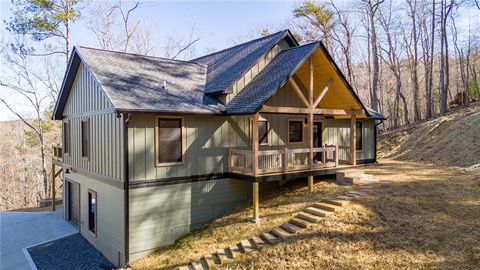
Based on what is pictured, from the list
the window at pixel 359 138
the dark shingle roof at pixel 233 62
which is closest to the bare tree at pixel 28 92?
the dark shingle roof at pixel 233 62

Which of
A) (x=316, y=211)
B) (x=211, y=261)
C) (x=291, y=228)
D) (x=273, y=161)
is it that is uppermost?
(x=273, y=161)

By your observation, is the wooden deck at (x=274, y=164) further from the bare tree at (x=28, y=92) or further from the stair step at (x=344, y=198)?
the bare tree at (x=28, y=92)

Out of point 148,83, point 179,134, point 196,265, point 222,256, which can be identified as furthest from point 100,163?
point 222,256

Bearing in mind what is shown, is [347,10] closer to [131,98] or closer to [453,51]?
[453,51]

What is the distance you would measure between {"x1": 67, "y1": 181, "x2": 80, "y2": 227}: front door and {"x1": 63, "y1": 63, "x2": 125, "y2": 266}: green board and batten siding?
20.1 inches

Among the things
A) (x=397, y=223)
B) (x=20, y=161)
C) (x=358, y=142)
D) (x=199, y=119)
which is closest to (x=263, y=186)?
(x=199, y=119)

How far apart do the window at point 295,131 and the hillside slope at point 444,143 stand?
340 inches

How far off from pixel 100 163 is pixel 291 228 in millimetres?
7163

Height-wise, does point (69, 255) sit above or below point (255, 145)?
below

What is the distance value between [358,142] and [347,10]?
66.0ft

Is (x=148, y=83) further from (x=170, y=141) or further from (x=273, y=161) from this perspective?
(x=273, y=161)

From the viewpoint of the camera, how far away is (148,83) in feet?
37.6

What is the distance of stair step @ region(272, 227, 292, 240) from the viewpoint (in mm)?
8750

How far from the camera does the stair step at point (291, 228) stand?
8883 mm
